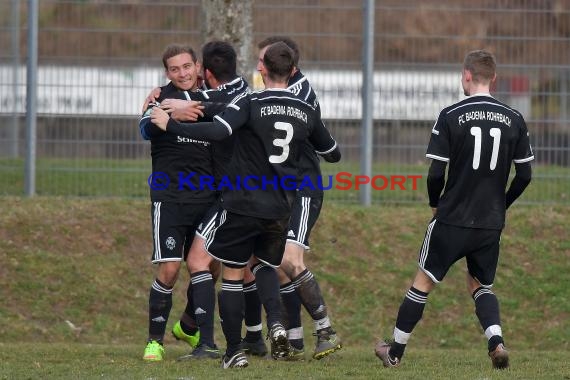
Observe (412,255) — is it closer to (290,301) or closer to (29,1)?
(290,301)

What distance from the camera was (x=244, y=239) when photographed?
322 inches

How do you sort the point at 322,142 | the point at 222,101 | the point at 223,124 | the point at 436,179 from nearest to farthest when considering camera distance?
the point at 223,124, the point at 436,179, the point at 322,142, the point at 222,101

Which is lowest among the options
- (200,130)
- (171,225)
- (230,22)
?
(171,225)

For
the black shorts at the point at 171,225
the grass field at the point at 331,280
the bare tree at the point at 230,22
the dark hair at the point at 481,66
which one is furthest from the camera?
the bare tree at the point at 230,22

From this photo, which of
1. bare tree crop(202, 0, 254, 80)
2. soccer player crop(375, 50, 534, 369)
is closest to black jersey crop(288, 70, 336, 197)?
soccer player crop(375, 50, 534, 369)

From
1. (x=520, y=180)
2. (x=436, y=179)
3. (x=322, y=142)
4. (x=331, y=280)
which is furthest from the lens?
(x=331, y=280)

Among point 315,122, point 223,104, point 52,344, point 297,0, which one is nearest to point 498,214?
point 315,122

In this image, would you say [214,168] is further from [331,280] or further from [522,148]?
[331,280]

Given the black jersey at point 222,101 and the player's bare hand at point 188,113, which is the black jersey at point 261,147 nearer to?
the player's bare hand at point 188,113

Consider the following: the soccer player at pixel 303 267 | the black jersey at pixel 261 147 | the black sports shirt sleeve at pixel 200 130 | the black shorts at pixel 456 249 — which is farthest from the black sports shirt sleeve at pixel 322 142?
the black shorts at pixel 456 249

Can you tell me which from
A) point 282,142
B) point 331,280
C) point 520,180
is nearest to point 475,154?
point 520,180

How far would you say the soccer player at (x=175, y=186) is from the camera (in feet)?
29.1

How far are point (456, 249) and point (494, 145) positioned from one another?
726 mm

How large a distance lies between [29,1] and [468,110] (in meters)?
7.40
